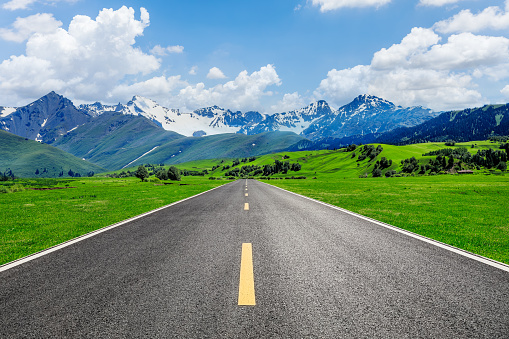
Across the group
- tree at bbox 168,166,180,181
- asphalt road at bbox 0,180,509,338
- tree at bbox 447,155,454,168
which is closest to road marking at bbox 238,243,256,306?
asphalt road at bbox 0,180,509,338

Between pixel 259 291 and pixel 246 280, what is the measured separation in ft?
1.51

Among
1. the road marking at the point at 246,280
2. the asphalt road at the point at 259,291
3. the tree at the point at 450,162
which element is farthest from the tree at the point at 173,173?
the tree at the point at 450,162

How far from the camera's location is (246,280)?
15.0 feet

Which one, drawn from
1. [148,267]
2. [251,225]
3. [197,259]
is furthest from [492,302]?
[251,225]

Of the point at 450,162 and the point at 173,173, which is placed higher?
the point at 173,173

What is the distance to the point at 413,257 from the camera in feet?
19.6

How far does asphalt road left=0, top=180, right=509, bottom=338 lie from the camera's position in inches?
126

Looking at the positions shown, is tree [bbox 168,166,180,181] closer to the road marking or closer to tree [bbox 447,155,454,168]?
the road marking

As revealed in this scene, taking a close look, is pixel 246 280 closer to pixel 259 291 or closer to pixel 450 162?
pixel 259 291

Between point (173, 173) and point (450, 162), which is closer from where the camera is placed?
point (173, 173)

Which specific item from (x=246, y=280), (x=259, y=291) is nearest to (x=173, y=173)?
(x=246, y=280)

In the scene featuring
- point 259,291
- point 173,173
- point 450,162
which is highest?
point 173,173

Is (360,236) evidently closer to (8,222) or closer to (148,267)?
(148,267)

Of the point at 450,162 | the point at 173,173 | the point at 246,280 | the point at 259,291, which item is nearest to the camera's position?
the point at 259,291
